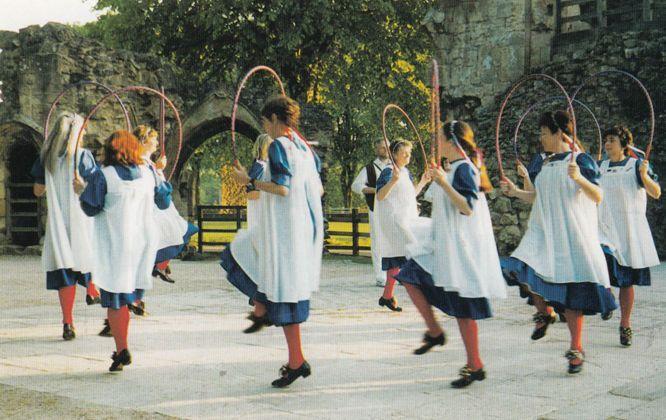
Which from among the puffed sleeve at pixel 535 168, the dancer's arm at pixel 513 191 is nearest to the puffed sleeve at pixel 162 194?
the dancer's arm at pixel 513 191

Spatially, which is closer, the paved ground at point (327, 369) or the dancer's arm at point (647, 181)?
the paved ground at point (327, 369)

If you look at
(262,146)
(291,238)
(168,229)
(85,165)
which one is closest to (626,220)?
(291,238)

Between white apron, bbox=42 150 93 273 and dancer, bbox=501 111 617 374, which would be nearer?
dancer, bbox=501 111 617 374

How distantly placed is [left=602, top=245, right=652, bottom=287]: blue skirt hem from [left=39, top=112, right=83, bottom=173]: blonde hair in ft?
15.9

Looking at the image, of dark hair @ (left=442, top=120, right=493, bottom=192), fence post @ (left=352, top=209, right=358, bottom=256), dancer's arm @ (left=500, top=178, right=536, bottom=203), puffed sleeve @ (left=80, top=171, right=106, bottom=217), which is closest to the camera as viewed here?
dark hair @ (left=442, top=120, right=493, bottom=192)

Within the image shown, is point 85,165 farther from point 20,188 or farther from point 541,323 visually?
point 20,188

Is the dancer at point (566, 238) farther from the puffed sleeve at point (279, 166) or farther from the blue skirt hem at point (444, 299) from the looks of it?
the puffed sleeve at point (279, 166)

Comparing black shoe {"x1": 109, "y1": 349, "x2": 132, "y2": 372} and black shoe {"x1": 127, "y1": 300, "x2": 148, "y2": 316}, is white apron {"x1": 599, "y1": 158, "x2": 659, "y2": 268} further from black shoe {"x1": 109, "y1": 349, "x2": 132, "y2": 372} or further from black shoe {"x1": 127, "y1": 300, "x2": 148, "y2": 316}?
black shoe {"x1": 127, "y1": 300, "x2": 148, "y2": 316}

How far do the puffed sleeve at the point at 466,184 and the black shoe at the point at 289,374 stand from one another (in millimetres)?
1560

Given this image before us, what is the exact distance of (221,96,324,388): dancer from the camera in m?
5.75

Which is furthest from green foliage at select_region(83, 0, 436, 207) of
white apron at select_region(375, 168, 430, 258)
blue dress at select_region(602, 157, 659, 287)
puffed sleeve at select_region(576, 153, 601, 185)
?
puffed sleeve at select_region(576, 153, 601, 185)

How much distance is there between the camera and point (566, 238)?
6395 mm

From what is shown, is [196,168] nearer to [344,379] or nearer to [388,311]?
[388,311]

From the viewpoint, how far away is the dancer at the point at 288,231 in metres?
5.75
